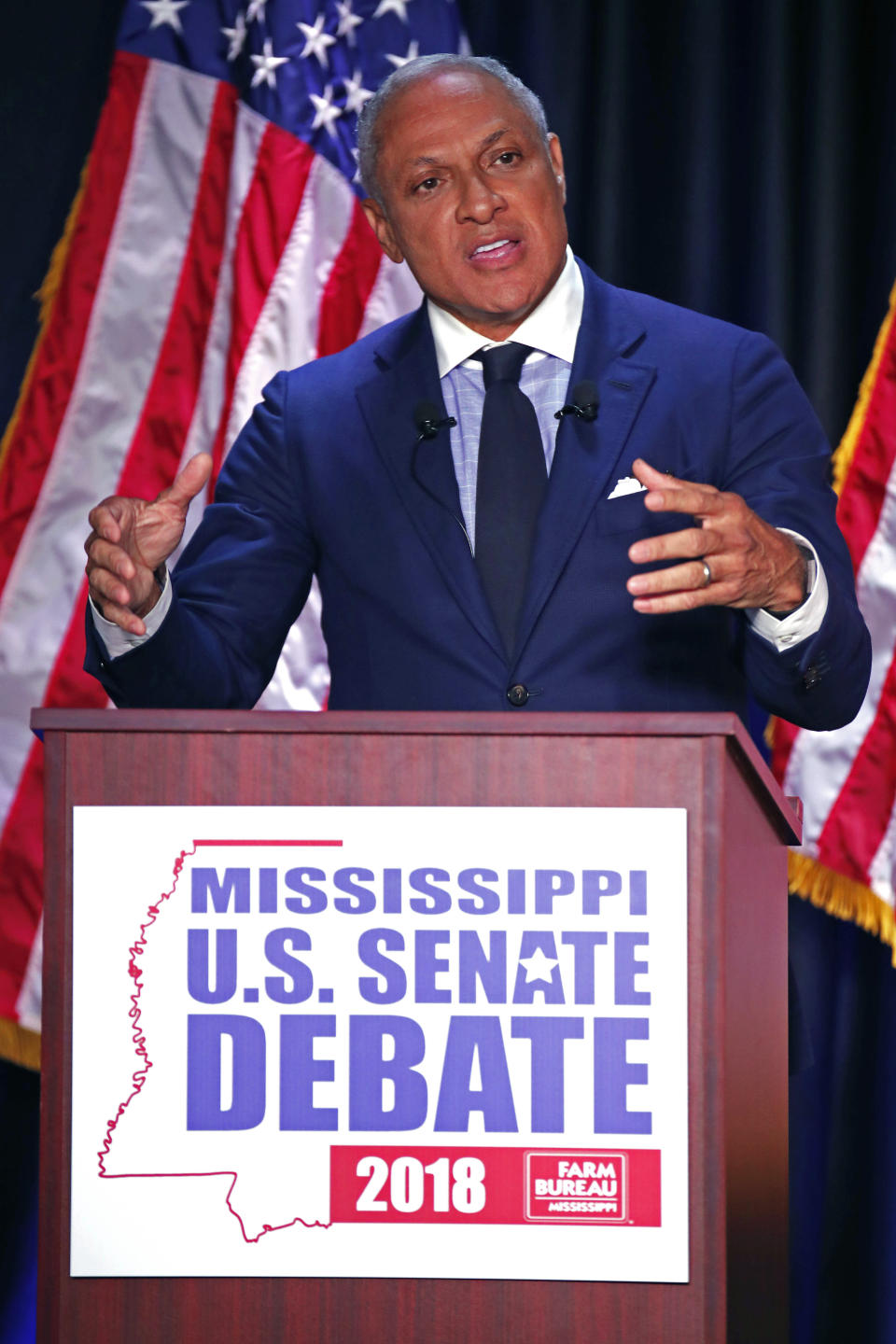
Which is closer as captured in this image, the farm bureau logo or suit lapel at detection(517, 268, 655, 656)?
the farm bureau logo

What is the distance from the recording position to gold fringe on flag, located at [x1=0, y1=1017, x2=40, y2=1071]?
2756 mm

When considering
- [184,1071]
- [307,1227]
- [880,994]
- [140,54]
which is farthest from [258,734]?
[140,54]

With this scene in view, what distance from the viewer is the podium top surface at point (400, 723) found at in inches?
43.3

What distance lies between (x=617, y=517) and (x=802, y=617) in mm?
339

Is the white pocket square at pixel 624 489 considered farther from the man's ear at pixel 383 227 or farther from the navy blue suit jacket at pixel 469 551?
the man's ear at pixel 383 227

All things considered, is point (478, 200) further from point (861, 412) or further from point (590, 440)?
point (861, 412)

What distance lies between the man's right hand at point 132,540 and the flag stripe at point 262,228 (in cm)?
142

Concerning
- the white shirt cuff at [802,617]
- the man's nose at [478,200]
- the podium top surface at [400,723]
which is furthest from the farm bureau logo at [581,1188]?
the man's nose at [478,200]

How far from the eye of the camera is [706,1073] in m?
1.08

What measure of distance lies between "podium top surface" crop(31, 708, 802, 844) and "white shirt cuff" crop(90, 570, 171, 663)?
44 cm

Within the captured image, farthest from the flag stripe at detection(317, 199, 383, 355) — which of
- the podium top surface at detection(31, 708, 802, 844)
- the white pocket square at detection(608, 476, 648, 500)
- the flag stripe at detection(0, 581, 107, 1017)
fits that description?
the podium top surface at detection(31, 708, 802, 844)

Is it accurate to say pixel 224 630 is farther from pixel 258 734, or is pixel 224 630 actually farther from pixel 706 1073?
pixel 706 1073

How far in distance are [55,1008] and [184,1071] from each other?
102mm

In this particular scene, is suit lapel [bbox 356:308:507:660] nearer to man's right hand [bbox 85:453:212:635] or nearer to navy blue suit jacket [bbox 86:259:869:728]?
navy blue suit jacket [bbox 86:259:869:728]
